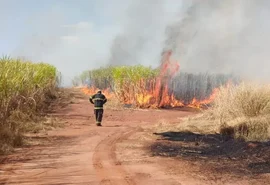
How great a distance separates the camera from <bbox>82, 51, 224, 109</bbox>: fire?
1210 inches

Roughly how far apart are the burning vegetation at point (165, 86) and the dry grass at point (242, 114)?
480 inches

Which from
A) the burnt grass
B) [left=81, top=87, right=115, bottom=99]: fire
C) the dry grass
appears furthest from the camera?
[left=81, top=87, right=115, bottom=99]: fire

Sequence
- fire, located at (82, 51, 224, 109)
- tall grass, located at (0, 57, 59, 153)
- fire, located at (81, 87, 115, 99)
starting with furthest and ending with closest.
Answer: fire, located at (81, 87, 115, 99) < fire, located at (82, 51, 224, 109) < tall grass, located at (0, 57, 59, 153)

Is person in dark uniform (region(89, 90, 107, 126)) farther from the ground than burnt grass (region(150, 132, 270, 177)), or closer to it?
farther from the ground

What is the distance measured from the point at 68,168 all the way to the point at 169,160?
9.18 feet

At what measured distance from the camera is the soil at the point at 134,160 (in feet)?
28.0

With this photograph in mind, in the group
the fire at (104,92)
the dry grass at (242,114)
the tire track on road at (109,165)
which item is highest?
the fire at (104,92)

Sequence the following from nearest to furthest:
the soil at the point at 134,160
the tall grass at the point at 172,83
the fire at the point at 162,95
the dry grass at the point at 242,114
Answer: the soil at the point at 134,160, the dry grass at the point at 242,114, the fire at the point at 162,95, the tall grass at the point at 172,83

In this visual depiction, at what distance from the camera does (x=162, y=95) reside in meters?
31.2

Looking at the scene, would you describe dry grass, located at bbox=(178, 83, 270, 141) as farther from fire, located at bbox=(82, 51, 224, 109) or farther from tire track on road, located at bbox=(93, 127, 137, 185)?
fire, located at bbox=(82, 51, 224, 109)

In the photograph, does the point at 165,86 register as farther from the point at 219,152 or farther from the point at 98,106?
the point at 219,152

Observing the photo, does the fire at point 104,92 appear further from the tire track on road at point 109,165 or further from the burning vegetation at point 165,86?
the tire track on road at point 109,165

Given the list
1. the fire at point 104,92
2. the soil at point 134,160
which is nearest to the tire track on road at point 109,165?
the soil at point 134,160

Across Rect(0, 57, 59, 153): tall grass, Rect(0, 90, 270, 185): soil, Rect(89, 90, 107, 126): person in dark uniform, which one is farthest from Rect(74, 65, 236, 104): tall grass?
Rect(0, 90, 270, 185): soil
